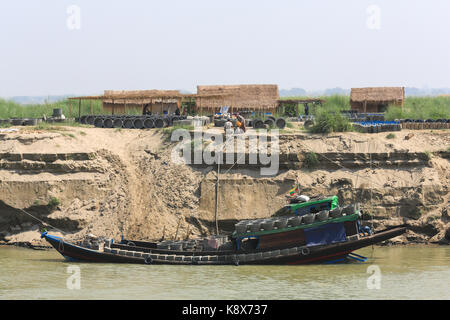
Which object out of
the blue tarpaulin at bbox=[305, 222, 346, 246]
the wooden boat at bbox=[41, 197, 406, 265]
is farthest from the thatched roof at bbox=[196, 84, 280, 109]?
the blue tarpaulin at bbox=[305, 222, 346, 246]

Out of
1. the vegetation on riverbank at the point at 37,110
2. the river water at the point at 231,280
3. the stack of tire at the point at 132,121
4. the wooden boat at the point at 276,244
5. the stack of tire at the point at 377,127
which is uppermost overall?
the vegetation on riverbank at the point at 37,110

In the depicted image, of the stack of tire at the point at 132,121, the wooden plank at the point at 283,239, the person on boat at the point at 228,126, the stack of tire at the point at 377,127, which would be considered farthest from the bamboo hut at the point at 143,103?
the wooden plank at the point at 283,239

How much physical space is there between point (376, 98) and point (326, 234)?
69.7 feet

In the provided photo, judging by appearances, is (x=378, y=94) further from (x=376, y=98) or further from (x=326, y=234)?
(x=326, y=234)

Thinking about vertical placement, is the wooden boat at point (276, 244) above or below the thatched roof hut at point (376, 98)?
below

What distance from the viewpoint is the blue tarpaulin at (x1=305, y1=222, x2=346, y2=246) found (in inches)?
966

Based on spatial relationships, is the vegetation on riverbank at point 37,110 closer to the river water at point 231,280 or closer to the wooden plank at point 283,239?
the river water at point 231,280

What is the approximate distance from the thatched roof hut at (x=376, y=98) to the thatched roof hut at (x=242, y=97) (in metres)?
5.54

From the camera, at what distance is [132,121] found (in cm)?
3762

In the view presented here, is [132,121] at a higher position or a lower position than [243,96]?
lower

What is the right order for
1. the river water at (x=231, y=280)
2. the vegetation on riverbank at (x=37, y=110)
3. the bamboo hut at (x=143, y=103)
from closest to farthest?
1. the river water at (x=231, y=280)
2. the bamboo hut at (x=143, y=103)
3. the vegetation on riverbank at (x=37, y=110)

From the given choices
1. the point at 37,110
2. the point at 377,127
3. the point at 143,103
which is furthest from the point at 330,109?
the point at 37,110

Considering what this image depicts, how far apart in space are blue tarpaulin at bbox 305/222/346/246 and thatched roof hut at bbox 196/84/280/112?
1823cm

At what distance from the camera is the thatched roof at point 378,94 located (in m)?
43.6
